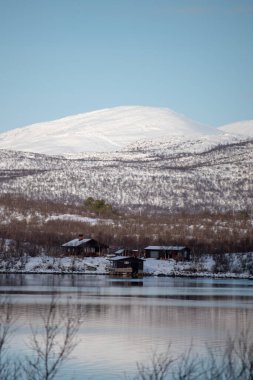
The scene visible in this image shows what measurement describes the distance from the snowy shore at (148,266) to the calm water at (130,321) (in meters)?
25.7

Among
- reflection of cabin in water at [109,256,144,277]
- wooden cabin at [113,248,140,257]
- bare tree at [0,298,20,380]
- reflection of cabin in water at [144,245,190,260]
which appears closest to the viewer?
bare tree at [0,298,20,380]

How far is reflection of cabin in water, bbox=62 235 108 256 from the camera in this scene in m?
89.8

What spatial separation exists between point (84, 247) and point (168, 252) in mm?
8584

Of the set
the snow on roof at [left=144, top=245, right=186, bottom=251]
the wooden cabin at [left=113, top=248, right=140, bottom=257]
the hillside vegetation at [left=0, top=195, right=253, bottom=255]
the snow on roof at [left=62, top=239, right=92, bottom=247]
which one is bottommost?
the wooden cabin at [left=113, top=248, right=140, bottom=257]

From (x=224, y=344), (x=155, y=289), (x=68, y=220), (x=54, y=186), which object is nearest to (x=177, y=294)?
(x=155, y=289)

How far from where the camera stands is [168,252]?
9019cm

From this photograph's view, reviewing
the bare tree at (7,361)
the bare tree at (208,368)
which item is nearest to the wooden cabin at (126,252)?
the bare tree at (7,361)

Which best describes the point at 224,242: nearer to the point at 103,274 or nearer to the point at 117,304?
the point at 103,274

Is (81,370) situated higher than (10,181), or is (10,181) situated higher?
(10,181)

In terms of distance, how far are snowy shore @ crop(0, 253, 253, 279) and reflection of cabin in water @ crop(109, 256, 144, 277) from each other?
0.86 metres

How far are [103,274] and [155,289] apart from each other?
87.6 feet

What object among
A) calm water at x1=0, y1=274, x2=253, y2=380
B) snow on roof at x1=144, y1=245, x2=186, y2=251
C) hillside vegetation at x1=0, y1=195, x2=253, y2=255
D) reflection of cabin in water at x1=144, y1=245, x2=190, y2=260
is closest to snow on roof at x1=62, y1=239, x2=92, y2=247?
hillside vegetation at x1=0, y1=195, x2=253, y2=255

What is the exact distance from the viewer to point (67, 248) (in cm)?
9150

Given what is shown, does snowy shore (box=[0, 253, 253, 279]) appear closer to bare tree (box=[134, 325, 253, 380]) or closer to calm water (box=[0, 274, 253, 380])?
calm water (box=[0, 274, 253, 380])
